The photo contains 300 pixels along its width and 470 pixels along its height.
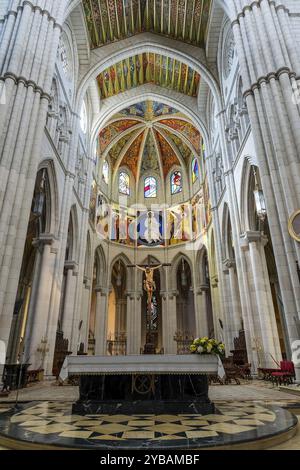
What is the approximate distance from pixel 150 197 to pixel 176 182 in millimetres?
2803

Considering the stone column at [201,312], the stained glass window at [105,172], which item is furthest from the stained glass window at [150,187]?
the stone column at [201,312]

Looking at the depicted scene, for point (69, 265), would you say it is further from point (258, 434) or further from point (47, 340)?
point (258, 434)

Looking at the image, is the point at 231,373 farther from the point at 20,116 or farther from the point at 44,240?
the point at 20,116

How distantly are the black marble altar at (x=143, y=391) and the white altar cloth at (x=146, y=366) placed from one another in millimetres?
298

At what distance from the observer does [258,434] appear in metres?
3.25

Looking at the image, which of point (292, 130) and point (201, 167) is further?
point (201, 167)

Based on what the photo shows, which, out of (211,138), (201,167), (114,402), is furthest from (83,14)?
(114,402)

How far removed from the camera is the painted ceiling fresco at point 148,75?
67.5ft

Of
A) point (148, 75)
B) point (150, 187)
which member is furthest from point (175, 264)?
point (148, 75)

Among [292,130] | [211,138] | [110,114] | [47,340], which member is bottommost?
[47,340]

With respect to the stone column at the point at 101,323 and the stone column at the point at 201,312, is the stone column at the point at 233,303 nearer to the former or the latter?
the stone column at the point at 201,312

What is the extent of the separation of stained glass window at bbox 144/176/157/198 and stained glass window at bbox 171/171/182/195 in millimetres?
1721

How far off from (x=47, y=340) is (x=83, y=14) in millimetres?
16607

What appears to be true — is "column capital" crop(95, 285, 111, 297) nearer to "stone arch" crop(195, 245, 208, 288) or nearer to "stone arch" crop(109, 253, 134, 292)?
"stone arch" crop(109, 253, 134, 292)
